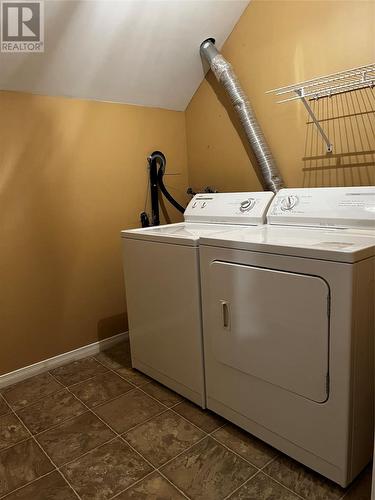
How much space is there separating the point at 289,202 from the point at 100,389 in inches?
59.0

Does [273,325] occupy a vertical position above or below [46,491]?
above

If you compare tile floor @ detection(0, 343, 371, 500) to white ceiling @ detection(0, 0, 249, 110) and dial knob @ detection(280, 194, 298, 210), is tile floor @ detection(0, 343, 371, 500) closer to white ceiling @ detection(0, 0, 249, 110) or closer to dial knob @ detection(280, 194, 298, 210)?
dial knob @ detection(280, 194, 298, 210)

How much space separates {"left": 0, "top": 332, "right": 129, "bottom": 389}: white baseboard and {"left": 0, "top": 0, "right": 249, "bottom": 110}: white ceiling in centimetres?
166

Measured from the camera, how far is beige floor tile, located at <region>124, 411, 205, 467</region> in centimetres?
162

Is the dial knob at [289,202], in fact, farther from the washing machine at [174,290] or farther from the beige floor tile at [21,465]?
the beige floor tile at [21,465]

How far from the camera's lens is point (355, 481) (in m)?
1.40

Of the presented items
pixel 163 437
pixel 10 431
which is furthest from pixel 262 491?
pixel 10 431

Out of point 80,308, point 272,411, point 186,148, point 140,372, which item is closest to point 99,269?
point 80,308

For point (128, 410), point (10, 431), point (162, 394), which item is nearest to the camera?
point (10, 431)

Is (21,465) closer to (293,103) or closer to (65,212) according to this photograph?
(65,212)

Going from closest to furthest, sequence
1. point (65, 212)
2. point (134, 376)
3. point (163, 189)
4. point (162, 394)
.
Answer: point (162, 394)
point (134, 376)
point (65, 212)
point (163, 189)

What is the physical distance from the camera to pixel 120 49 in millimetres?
2234

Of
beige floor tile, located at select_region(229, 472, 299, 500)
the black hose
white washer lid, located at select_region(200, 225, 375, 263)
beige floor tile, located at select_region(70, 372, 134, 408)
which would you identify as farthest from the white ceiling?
beige floor tile, located at select_region(229, 472, 299, 500)

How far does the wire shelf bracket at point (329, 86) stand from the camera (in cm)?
185
